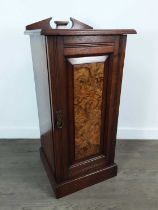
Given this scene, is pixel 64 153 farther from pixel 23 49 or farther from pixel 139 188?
A: pixel 23 49

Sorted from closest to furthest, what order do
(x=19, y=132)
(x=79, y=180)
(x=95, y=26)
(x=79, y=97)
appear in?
(x=79, y=97)
(x=79, y=180)
(x=95, y=26)
(x=19, y=132)

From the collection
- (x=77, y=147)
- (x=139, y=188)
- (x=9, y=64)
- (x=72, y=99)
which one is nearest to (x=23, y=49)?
(x=9, y=64)

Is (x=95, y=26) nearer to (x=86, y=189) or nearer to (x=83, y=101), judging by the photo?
(x=83, y=101)

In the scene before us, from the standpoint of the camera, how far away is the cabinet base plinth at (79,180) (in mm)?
1348

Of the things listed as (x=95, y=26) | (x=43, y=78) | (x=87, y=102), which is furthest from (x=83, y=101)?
(x=95, y=26)

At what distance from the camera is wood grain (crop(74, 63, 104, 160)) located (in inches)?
45.3

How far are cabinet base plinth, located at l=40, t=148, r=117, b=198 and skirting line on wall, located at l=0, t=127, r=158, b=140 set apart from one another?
52cm

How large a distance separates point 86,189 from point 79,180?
0.09 m

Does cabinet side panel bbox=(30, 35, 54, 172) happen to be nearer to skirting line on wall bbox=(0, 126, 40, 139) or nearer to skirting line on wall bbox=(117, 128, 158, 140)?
skirting line on wall bbox=(0, 126, 40, 139)

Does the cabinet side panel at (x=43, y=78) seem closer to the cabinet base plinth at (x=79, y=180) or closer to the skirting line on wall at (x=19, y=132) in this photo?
the cabinet base plinth at (x=79, y=180)

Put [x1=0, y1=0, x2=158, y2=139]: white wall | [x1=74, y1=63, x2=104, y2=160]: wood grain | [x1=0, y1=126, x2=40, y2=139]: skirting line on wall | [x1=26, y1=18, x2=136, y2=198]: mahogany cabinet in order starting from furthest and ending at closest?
[x1=0, y1=126, x2=40, y2=139]: skirting line on wall < [x1=0, y1=0, x2=158, y2=139]: white wall < [x1=74, y1=63, x2=104, y2=160]: wood grain < [x1=26, y1=18, x2=136, y2=198]: mahogany cabinet

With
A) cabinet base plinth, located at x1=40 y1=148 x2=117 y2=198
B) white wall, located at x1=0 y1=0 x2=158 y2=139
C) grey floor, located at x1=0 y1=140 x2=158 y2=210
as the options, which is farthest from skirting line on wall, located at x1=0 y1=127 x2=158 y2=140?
Result: cabinet base plinth, located at x1=40 y1=148 x2=117 y2=198

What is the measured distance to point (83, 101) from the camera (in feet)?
3.99

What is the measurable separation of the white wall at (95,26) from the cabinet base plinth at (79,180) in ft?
1.91
